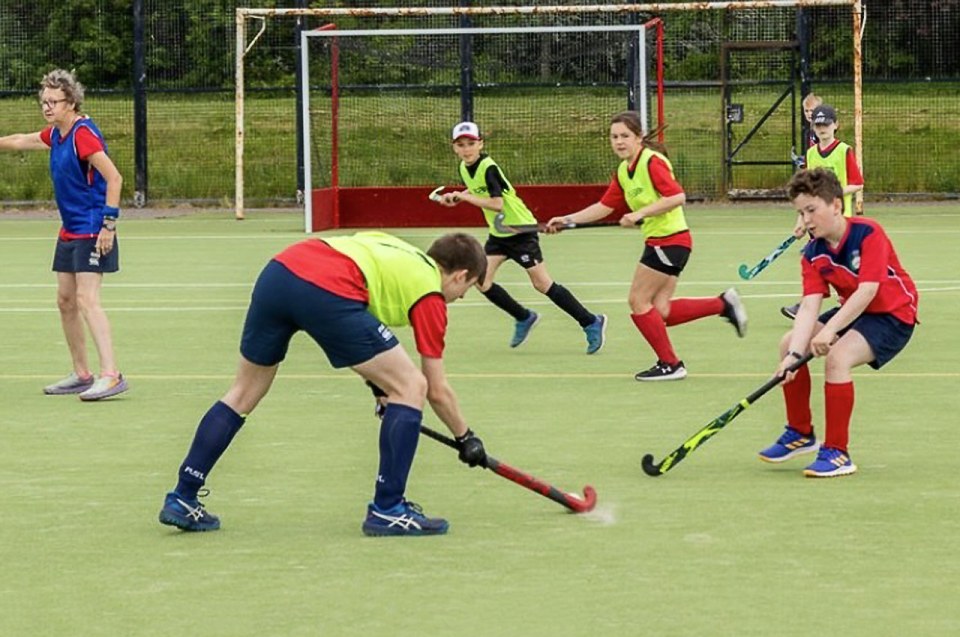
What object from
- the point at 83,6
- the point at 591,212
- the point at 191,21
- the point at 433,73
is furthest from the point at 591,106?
the point at 591,212

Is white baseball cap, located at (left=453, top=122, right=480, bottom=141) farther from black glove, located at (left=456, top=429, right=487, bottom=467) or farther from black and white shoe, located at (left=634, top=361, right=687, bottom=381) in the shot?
black glove, located at (left=456, top=429, right=487, bottom=467)

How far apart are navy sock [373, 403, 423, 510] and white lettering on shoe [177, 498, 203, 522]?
69 cm

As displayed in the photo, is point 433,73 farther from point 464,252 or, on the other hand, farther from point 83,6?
point 464,252

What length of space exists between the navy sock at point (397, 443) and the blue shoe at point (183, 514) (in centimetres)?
69

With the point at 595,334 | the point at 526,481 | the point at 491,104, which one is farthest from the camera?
the point at 491,104

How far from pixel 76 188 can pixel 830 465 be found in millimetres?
4584

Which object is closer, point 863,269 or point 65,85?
point 863,269

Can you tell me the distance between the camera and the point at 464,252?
6.84 m

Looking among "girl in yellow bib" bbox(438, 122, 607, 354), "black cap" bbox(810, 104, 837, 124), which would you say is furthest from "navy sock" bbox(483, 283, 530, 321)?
"black cap" bbox(810, 104, 837, 124)

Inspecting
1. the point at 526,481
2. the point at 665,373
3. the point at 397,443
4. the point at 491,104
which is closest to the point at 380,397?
the point at 397,443

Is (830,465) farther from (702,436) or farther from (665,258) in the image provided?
(665,258)

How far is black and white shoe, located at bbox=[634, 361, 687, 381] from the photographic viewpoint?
11195mm

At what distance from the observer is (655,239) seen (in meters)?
11.5

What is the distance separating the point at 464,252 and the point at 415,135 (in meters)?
21.4
